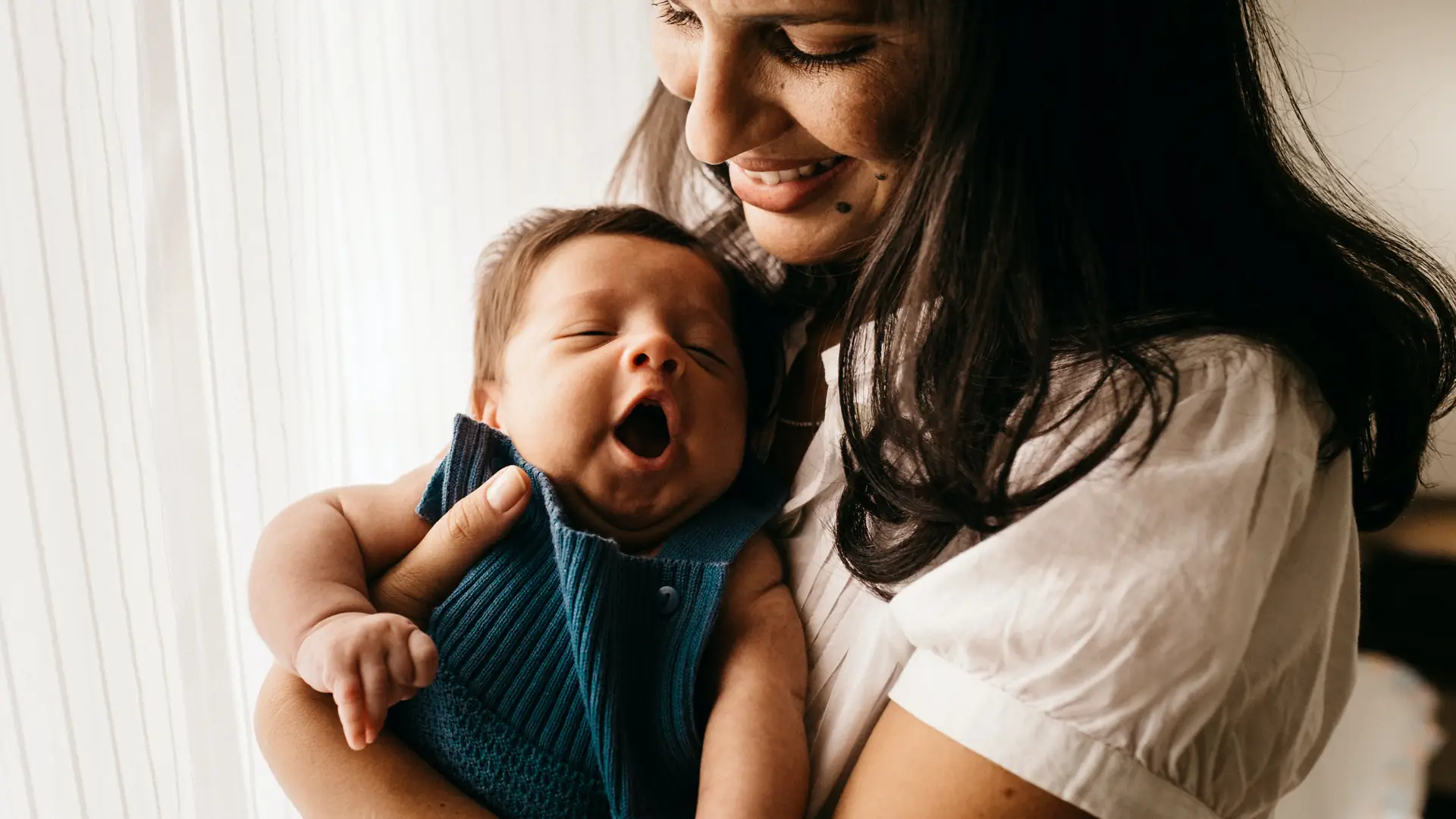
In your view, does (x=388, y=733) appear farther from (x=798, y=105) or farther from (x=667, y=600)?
(x=798, y=105)

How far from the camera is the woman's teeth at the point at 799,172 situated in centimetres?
98

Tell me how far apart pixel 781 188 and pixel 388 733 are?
622mm

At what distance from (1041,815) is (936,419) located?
0.29 meters

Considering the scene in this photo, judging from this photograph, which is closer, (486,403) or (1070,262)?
(1070,262)

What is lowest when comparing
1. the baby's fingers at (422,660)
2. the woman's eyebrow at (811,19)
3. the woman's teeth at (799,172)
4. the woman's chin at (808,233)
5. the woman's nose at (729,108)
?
the baby's fingers at (422,660)

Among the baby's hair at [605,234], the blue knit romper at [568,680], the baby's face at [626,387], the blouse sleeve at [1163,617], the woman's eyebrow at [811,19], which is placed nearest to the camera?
the blouse sleeve at [1163,617]

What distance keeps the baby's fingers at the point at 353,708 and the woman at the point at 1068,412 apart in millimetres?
112

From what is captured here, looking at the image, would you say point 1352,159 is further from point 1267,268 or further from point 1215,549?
point 1215,549

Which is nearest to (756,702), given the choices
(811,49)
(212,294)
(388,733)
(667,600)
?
(667,600)

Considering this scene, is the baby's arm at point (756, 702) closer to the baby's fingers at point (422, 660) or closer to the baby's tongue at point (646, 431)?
the baby's tongue at point (646, 431)

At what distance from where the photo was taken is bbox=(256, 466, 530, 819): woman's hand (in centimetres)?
90

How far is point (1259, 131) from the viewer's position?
2.93 ft

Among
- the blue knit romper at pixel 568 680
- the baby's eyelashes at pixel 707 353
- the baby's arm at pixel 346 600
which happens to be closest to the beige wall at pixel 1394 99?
the baby's eyelashes at pixel 707 353

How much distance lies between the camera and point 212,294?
3.99ft
